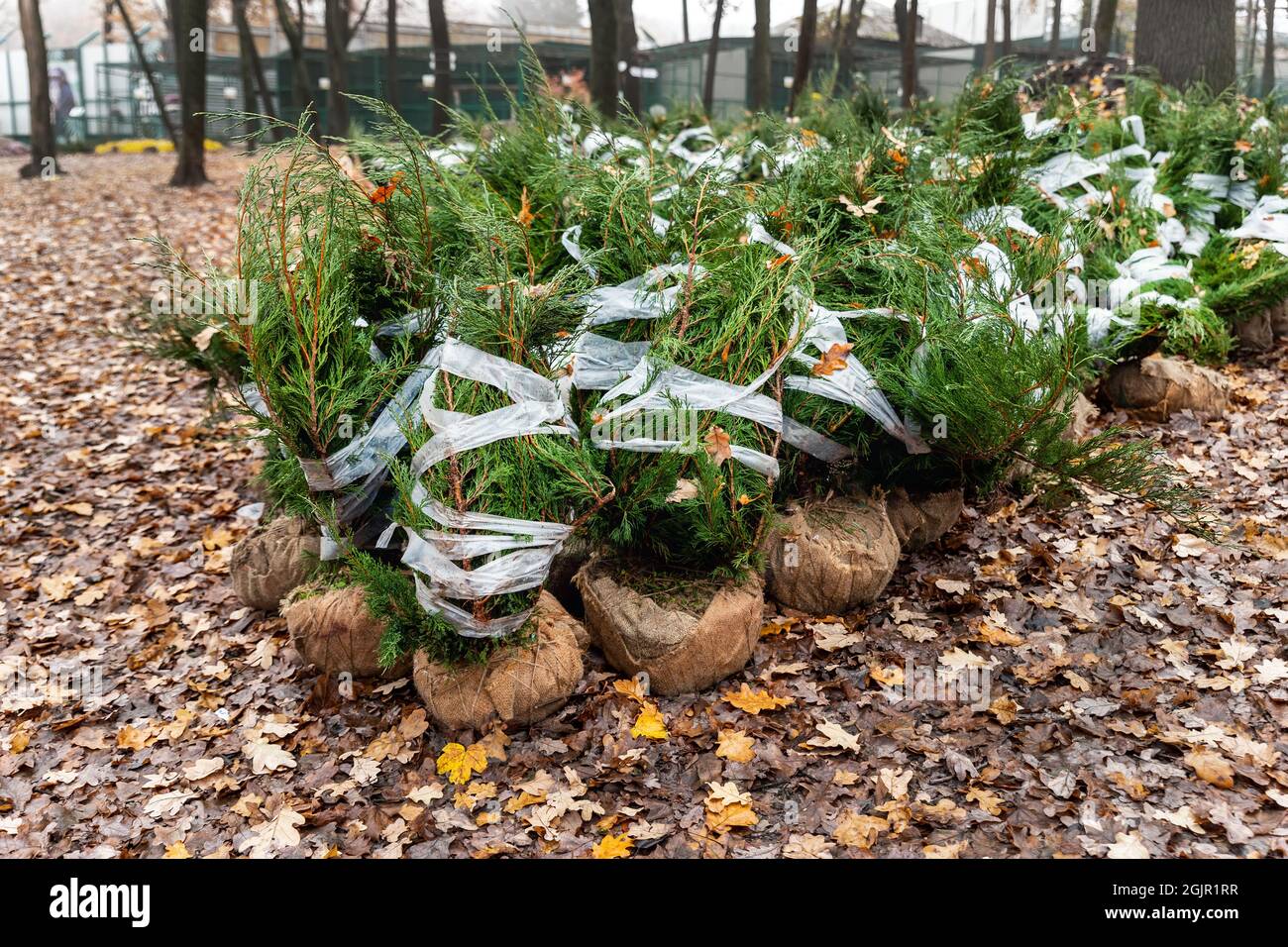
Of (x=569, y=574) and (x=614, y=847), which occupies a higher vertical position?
(x=569, y=574)

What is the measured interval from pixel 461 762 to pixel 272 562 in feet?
5.20

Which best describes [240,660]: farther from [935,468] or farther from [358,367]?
[935,468]

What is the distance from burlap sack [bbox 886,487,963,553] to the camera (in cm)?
413

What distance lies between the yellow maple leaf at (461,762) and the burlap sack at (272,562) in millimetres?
1323

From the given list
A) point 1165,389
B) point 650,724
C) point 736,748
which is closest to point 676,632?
point 650,724

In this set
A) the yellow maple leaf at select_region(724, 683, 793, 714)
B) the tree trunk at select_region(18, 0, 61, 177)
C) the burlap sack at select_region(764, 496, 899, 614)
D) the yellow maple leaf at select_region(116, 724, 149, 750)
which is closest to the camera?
the yellow maple leaf at select_region(724, 683, 793, 714)

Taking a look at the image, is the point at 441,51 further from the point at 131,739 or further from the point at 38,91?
the point at 131,739

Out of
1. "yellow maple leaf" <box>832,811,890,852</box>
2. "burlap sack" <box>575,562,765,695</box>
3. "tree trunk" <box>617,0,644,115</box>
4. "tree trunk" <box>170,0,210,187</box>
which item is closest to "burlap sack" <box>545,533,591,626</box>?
"burlap sack" <box>575,562,765,695</box>

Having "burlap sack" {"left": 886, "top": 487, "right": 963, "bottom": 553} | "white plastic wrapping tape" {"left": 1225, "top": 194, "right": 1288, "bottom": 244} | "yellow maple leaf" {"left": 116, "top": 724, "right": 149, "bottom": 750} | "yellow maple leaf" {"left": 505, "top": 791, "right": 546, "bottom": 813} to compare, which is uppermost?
"white plastic wrapping tape" {"left": 1225, "top": 194, "right": 1288, "bottom": 244}

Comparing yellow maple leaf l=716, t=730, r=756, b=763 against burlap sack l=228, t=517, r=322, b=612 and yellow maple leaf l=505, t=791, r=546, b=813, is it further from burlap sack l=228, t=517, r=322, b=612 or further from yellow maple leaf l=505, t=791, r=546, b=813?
burlap sack l=228, t=517, r=322, b=612

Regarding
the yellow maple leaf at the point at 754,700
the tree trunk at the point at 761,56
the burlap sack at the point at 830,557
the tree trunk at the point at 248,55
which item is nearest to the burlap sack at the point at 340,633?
the yellow maple leaf at the point at 754,700

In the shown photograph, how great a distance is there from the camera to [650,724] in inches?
132

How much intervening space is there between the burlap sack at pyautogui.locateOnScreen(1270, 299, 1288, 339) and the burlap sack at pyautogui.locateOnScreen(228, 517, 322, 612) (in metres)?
5.87
